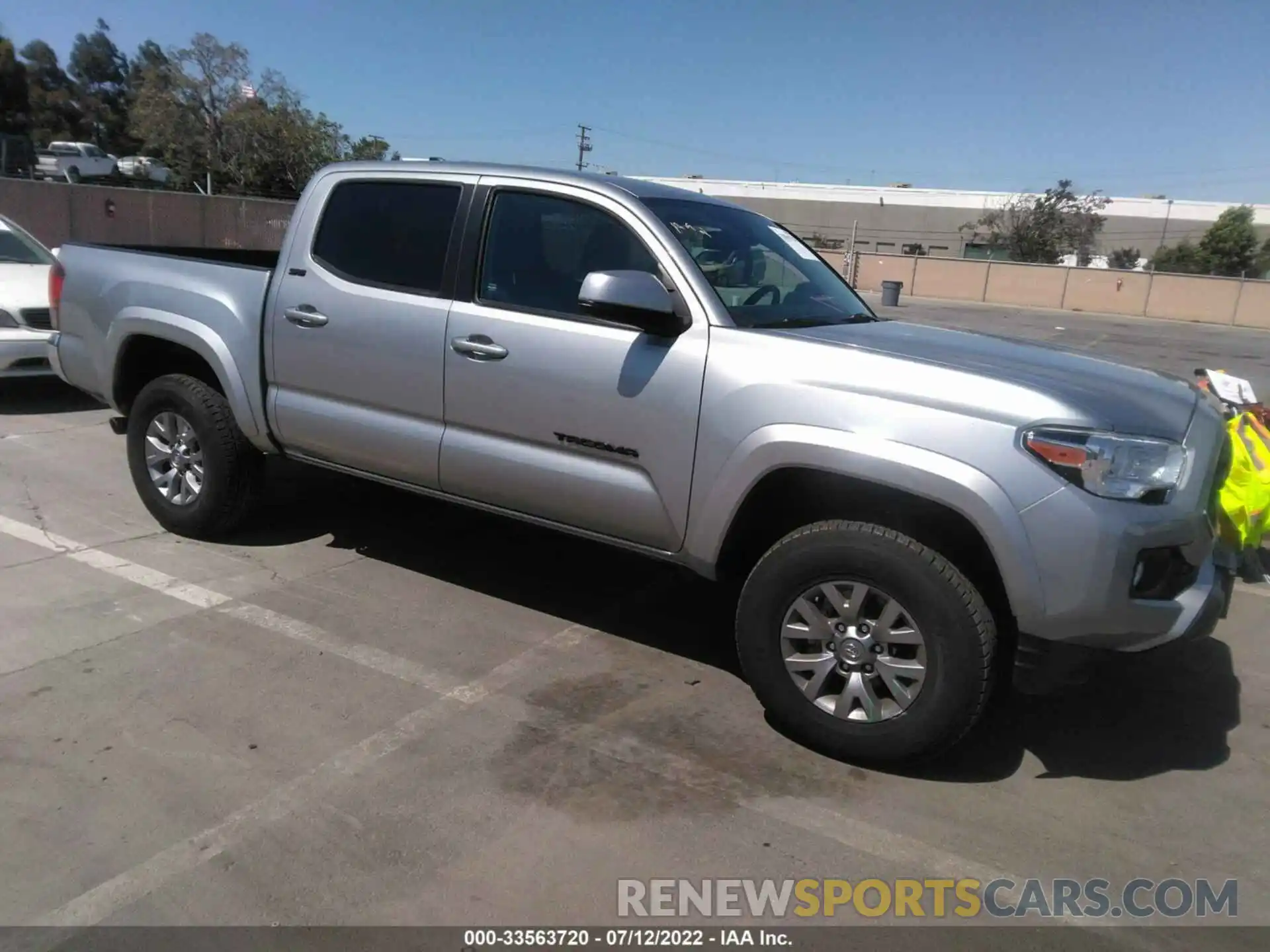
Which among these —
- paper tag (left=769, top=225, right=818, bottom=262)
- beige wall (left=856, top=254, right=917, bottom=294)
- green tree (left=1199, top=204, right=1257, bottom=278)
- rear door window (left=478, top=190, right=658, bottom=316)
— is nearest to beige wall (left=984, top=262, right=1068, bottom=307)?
beige wall (left=856, top=254, right=917, bottom=294)

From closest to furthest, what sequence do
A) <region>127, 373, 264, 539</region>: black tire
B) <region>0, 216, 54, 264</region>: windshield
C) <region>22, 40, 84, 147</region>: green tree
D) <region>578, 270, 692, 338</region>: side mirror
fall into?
<region>578, 270, 692, 338</region>: side mirror
<region>127, 373, 264, 539</region>: black tire
<region>0, 216, 54, 264</region>: windshield
<region>22, 40, 84, 147</region>: green tree

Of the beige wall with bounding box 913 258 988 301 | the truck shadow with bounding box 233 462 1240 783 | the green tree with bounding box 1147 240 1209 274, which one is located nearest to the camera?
the truck shadow with bounding box 233 462 1240 783

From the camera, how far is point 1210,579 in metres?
3.34

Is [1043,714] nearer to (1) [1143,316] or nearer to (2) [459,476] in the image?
(2) [459,476]

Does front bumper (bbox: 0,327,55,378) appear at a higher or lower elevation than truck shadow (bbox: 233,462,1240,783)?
higher

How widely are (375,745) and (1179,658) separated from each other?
3.55 metres

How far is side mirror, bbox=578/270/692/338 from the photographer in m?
3.52

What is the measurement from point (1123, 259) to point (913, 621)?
71229 millimetres

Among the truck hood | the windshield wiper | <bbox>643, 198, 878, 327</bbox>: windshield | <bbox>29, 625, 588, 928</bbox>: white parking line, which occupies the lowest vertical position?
<bbox>29, 625, 588, 928</bbox>: white parking line

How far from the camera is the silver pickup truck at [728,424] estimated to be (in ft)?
10.0

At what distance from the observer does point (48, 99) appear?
7619 cm

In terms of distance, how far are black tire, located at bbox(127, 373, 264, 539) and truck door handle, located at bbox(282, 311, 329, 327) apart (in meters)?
0.71

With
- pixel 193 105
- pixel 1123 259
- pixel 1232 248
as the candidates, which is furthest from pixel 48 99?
pixel 1232 248

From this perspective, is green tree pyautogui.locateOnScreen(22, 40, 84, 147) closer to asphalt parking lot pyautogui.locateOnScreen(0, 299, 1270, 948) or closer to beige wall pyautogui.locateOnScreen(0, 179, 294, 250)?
beige wall pyautogui.locateOnScreen(0, 179, 294, 250)
